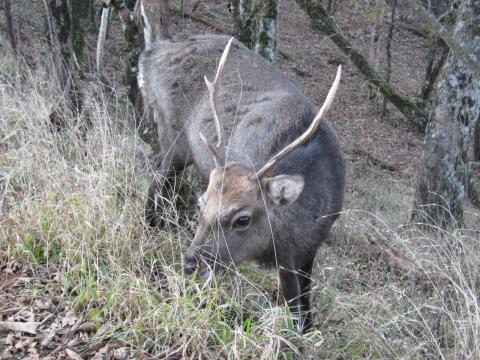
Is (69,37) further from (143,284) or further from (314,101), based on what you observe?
(314,101)

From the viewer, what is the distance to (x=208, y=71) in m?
5.78

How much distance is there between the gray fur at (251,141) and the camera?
178 inches

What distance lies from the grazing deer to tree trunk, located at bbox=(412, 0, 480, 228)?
10.5 ft

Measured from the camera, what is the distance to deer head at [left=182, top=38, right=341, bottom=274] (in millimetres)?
4188

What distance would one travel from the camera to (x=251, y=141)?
16.8 feet

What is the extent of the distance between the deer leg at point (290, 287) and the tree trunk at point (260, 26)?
337 centimetres

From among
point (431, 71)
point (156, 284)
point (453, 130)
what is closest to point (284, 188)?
point (156, 284)

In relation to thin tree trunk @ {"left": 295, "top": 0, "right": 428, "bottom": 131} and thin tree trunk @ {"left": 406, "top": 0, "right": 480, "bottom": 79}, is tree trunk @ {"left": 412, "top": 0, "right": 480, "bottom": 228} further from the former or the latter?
thin tree trunk @ {"left": 295, "top": 0, "right": 428, "bottom": 131}

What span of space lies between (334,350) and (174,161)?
246 cm

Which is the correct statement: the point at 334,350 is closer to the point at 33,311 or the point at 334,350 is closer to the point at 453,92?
the point at 33,311

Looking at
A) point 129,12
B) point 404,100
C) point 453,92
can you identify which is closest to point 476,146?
point 404,100

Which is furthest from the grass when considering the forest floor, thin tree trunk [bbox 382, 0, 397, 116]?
thin tree trunk [bbox 382, 0, 397, 116]

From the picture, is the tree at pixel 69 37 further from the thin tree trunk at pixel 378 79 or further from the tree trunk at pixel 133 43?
the thin tree trunk at pixel 378 79

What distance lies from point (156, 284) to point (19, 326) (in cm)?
88
